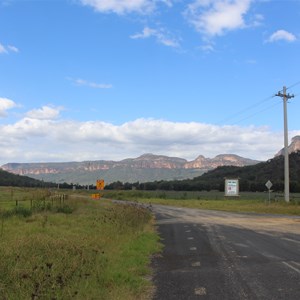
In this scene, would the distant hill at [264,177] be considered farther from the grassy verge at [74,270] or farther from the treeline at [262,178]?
the grassy verge at [74,270]

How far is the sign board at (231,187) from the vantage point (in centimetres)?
7500

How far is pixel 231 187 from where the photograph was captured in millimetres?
75312

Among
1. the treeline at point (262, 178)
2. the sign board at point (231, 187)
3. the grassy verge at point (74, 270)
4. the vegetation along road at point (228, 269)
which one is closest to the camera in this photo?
the grassy verge at point (74, 270)

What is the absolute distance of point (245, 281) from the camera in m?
9.77

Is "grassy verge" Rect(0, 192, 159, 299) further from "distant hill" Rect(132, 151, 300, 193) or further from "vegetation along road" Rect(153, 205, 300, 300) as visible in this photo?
"distant hill" Rect(132, 151, 300, 193)

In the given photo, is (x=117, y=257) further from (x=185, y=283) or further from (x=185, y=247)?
(x=185, y=247)

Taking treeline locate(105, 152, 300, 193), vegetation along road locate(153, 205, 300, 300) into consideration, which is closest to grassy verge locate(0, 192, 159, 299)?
vegetation along road locate(153, 205, 300, 300)

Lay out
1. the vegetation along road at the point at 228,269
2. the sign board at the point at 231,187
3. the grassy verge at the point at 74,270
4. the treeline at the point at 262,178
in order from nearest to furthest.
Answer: the grassy verge at the point at 74,270 < the vegetation along road at the point at 228,269 < the sign board at the point at 231,187 < the treeline at the point at 262,178

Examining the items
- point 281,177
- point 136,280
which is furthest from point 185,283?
point 281,177

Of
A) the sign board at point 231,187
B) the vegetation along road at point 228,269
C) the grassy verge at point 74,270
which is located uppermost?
the sign board at point 231,187

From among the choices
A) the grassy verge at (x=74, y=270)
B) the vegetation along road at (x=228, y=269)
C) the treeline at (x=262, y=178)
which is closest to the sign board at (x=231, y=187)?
the treeline at (x=262, y=178)

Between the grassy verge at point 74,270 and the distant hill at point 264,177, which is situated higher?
the distant hill at point 264,177

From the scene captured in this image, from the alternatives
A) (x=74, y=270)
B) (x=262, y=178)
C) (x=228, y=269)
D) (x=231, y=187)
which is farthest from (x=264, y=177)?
(x=74, y=270)

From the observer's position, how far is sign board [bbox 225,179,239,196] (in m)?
75.0
